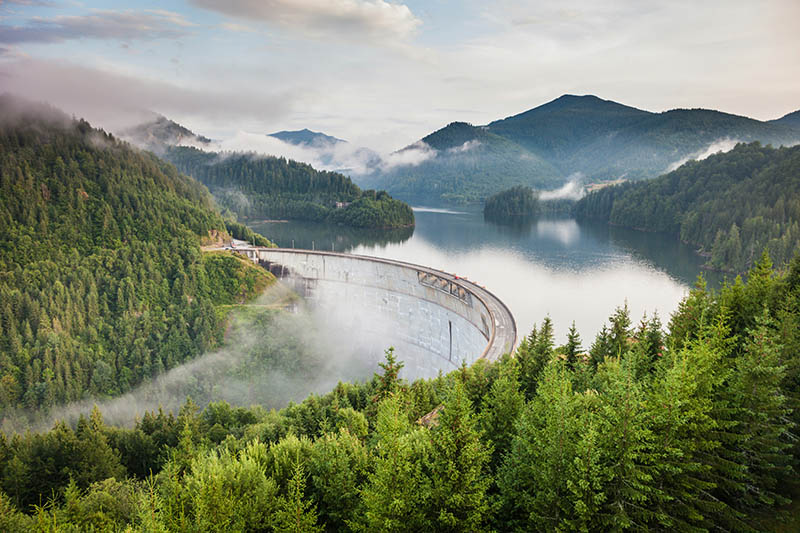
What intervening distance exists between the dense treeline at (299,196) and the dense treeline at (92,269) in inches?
2587

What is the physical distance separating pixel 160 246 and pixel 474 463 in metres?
70.8

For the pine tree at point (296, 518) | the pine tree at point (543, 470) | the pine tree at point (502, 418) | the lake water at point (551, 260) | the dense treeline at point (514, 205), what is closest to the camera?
the pine tree at point (543, 470)

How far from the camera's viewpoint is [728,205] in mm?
97312

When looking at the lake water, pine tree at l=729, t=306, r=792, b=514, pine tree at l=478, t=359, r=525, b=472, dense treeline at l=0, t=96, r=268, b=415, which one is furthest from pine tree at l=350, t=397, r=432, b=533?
dense treeline at l=0, t=96, r=268, b=415

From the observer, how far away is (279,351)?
61906mm

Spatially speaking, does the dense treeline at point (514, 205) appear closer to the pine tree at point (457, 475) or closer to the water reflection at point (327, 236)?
the water reflection at point (327, 236)

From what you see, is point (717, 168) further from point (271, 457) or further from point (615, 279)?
point (271, 457)

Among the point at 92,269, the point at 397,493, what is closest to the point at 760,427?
the point at 397,493

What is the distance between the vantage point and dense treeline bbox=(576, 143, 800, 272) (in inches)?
3022

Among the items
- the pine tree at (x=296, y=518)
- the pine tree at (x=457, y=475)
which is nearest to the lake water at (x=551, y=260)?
the pine tree at (x=457, y=475)

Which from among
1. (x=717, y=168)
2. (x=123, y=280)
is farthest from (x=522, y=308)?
(x=717, y=168)

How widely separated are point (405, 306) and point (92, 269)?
1704 inches

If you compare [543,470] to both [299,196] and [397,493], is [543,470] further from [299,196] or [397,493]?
[299,196]

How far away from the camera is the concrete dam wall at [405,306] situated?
46469 mm
